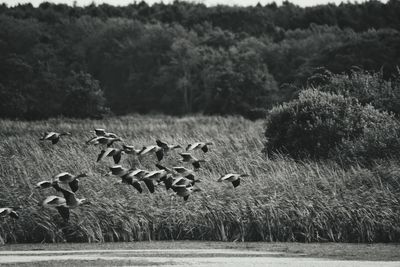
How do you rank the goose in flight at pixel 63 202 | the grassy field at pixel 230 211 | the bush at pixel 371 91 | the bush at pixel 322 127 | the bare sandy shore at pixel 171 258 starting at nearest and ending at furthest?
the bare sandy shore at pixel 171 258, the goose in flight at pixel 63 202, the grassy field at pixel 230 211, the bush at pixel 322 127, the bush at pixel 371 91

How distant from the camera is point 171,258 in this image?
8820mm

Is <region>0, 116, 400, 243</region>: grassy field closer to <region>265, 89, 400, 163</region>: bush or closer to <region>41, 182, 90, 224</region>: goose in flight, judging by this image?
<region>41, 182, 90, 224</region>: goose in flight

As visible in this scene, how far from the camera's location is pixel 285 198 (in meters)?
11.3

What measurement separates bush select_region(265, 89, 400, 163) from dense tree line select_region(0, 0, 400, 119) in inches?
1341

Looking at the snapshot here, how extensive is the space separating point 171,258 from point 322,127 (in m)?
9.32

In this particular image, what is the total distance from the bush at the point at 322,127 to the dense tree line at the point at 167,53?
34057mm

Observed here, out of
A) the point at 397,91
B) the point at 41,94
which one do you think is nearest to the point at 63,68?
the point at 41,94

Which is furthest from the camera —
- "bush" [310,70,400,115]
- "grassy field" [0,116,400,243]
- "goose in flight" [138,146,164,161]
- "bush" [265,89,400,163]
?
"bush" [310,70,400,115]

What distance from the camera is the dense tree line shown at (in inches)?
2414

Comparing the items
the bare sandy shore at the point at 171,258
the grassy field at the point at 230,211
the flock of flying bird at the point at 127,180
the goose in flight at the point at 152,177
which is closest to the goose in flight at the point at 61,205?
the flock of flying bird at the point at 127,180

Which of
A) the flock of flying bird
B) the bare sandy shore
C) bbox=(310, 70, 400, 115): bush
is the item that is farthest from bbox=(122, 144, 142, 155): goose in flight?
bbox=(310, 70, 400, 115): bush

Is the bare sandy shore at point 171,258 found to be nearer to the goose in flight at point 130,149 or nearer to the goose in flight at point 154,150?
the goose in flight at point 154,150

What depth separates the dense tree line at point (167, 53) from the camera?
61.3 meters

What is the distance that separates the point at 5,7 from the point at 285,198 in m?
98.6
